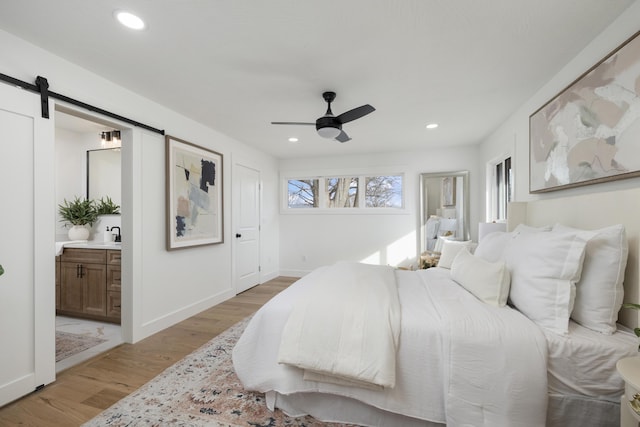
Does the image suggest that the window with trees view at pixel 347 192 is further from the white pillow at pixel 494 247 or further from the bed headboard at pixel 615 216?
the bed headboard at pixel 615 216

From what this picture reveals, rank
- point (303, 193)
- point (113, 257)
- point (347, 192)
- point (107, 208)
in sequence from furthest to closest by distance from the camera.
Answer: point (303, 193)
point (347, 192)
point (107, 208)
point (113, 257)

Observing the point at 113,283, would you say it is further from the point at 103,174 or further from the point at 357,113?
the point at 357,113

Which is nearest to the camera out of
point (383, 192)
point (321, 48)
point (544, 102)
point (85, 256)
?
point (321, 48)

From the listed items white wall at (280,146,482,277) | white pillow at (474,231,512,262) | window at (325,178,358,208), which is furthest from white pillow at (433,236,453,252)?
white pillow at (474,231,512,262)

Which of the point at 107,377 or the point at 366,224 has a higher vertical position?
the point at 366,224

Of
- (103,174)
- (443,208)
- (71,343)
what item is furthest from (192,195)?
(443,208)

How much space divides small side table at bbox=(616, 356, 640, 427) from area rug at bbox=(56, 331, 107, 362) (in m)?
3.66

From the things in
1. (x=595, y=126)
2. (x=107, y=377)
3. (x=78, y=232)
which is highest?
(x=595, y=126)

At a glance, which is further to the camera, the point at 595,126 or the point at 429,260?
the point at 429,260

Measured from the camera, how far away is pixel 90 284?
119 inches

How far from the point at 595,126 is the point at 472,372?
173 centimetres

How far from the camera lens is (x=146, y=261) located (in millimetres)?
2695

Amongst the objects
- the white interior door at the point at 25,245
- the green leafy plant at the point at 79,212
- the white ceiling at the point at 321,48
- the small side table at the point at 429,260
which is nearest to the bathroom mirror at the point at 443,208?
the small side table at the point at 429,260

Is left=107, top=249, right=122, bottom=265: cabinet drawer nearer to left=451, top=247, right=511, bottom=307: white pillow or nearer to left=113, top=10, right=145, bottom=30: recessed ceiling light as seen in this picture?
left=113, top=10, right=145, bottom=30: recessed ceiling light
